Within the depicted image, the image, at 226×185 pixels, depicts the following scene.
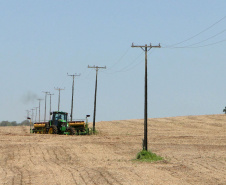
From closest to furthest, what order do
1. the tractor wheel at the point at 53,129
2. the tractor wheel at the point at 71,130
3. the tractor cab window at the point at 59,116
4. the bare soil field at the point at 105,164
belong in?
the bare soil field at the point at 105,164 → the tractor wheel at the point at 71,130 → the tractor cab window at the point at 59,116 → the tractor wheel at the point at 53,129

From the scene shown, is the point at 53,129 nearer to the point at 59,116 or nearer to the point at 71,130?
the point at 59,116

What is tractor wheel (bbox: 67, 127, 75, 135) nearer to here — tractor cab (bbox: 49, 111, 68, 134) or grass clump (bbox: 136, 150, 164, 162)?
tractor cab (bbox: 49, 111, 68, 134)

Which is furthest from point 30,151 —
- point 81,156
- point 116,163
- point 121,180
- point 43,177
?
point 121,180

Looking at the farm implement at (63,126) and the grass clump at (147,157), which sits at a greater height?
the farm implement at (63,126)

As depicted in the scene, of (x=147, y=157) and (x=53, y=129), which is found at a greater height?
(x=53, y=129)

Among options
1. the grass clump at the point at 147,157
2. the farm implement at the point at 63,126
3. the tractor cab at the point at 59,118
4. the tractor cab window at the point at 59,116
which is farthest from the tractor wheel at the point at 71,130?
the grass clump at the point at 147,157

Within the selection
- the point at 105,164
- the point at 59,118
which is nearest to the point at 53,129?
the point at 59,118

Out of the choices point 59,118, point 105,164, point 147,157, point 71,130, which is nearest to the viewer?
point 105,164

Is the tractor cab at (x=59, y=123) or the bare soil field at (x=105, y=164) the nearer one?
the bare soil field at (x=105, y=164)

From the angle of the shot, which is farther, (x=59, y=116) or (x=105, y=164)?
(x=59, y=116)

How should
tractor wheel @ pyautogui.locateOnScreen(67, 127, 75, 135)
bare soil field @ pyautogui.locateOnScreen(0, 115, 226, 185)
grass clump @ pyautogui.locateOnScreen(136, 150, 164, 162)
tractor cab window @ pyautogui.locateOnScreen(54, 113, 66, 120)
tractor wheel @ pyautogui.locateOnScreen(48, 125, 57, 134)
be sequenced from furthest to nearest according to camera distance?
tractor wheel @ pyautogui.locateOnScreen(48, 125, 57, 134), tractor cab window @ pyautogui.locateOnScreen(54, 113, 66, 120), tractor wheel @ pyautogui.locateOnScreen(67, 127, 75, 135), grass clump @ pyautogui.locateOnScreen(136, 150, 164, 162), bare soil field @ pyautogui.locateOnScreen(0, 115, 226, 185)

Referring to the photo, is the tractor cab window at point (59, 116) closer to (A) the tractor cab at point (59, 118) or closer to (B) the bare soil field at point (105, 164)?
(A) the tractor cab at point (59, 118)

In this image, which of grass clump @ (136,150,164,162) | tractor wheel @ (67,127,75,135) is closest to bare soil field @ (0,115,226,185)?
grass clump @ (136,150,164,162)

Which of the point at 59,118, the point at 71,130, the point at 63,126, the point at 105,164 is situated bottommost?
the point at 105,164
